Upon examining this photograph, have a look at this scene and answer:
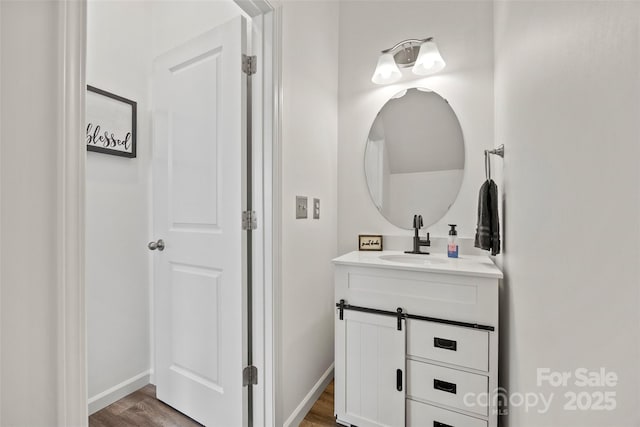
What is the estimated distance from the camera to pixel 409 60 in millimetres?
1908

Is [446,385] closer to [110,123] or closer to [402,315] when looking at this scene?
[402,315]

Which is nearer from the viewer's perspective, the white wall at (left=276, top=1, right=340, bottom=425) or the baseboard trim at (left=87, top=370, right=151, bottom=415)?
the white wall at (left=276, top=1, right=340, bottom=425)

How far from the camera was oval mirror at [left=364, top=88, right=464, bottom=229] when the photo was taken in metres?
1.82

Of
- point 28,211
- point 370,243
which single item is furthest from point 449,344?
point 28,211

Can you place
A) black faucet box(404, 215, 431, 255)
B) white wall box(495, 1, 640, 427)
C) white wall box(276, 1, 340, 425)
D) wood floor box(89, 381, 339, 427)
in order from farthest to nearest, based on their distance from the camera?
1. black faucet box(404, 215, 431, 255)
2. wood floor box(89, 381, 339, 427)
3. white wall box(276, 1, 340, 425)
4. white wall box(495, 1, 640, 427)

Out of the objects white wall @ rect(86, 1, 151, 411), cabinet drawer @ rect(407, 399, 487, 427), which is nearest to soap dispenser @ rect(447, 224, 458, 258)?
cabinet drawer @ rect(407, 399, 487, 427)

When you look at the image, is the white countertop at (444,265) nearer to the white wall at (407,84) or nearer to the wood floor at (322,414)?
the white wall at (407,84)

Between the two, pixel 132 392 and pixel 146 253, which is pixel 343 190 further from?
pixel 132 392

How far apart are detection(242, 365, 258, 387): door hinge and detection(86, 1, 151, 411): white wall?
95cm

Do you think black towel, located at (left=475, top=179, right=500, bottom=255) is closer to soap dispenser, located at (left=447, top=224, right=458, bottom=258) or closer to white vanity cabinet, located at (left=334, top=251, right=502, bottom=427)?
white vanity cabinet, located at (left=334, top=251, right=502, bottom=427)

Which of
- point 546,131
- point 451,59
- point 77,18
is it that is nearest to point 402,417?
point 546,131

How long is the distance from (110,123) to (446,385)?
7.31 ft

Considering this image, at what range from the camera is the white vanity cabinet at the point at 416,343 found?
4.06 feet

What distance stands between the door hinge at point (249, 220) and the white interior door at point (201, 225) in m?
0.03
